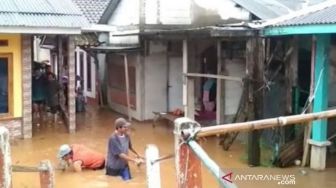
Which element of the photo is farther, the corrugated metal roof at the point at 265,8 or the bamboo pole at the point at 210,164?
the corrugated metal roof at the point at 265,8

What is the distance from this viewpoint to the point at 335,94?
1114 cm

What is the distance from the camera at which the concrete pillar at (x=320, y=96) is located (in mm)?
8859

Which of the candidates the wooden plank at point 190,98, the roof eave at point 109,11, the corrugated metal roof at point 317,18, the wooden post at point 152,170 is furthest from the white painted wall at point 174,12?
the wooden post at point 152,170

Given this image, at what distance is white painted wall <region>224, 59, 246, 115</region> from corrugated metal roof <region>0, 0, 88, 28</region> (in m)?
4.06

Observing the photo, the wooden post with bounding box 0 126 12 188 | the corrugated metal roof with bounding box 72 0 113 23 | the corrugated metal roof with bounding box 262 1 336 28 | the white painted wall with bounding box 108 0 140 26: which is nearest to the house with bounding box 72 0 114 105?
the corrugated metal roof with bounding box 72 0 113 23

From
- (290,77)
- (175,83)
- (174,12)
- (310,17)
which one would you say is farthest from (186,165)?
(175,83)

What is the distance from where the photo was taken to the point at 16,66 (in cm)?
1255

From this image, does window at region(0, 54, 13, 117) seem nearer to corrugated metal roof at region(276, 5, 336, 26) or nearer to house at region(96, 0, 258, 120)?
house at region(96, 0, 258, 120)

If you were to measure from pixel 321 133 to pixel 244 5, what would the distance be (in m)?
3.76

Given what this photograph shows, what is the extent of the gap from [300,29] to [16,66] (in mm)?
7449

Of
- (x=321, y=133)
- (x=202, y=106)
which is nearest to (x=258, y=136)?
(x=321, y=133)

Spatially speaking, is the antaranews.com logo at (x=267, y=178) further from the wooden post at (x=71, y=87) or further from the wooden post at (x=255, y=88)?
the wooden post at (x=71, y=87)

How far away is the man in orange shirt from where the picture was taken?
932 centimetres

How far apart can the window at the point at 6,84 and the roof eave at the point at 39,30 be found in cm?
96
